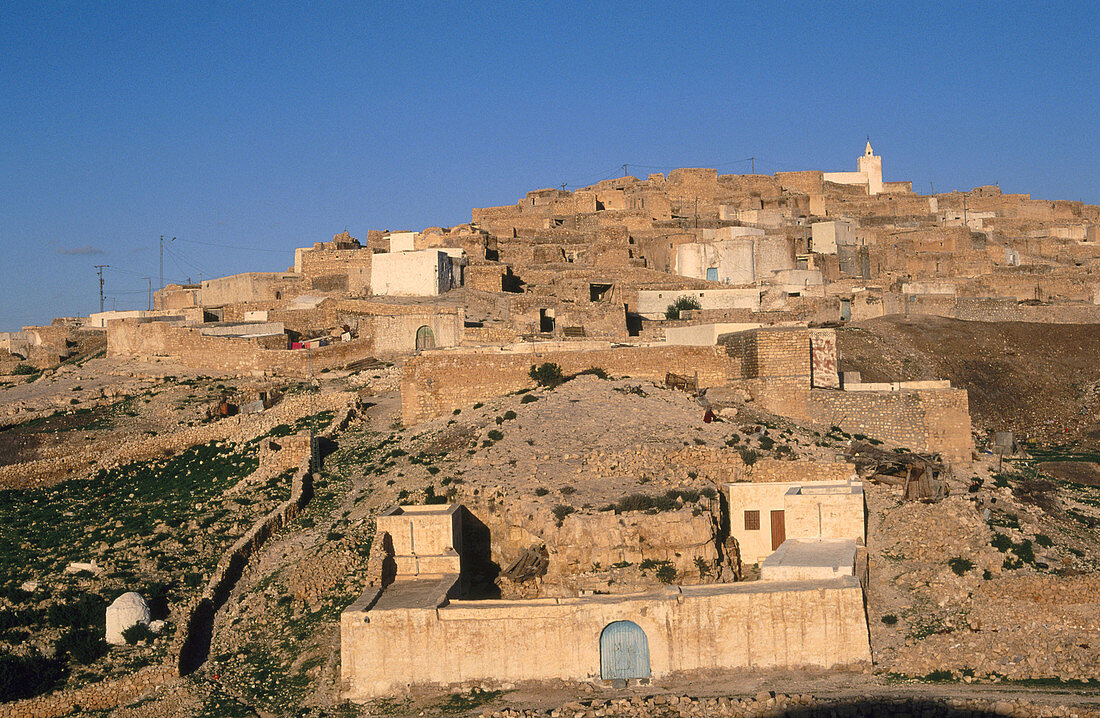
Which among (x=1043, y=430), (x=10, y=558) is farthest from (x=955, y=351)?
(x=10, y=558)

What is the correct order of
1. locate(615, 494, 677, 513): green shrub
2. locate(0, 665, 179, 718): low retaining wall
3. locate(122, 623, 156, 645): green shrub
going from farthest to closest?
locate(615, 494, 677, 513): green shrub, locate(122, 623, 156, 645): green shrub, locate(0, 665, 179, 718): low retaining wall

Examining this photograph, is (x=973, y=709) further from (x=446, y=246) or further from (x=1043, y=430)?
(x=446, y=246)

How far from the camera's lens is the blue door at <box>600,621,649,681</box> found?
1405cm

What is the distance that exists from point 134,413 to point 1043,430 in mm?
21462

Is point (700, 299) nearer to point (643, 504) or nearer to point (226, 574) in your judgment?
point (643, 504)

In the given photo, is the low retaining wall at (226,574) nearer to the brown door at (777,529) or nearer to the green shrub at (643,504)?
the green shrub at (643,504)

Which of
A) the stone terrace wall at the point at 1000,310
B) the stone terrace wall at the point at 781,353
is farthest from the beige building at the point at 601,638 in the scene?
the stone terrace wall at the point at 1000,310

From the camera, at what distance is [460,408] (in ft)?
74.0

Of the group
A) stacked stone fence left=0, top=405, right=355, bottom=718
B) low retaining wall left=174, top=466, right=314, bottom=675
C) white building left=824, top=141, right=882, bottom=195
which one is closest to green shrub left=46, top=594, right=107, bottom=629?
stacked stone fence left=0, top=405, right=355, bottom=718

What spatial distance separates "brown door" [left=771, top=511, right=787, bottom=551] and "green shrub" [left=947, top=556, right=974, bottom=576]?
7.62ft

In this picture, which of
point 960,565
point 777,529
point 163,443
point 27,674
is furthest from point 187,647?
point 960,565

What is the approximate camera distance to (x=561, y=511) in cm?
1644

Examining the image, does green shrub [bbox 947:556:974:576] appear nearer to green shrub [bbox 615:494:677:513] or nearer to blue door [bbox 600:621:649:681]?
green shrub [bbox 615:494:677:513]

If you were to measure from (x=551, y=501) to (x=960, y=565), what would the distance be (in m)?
5.65
